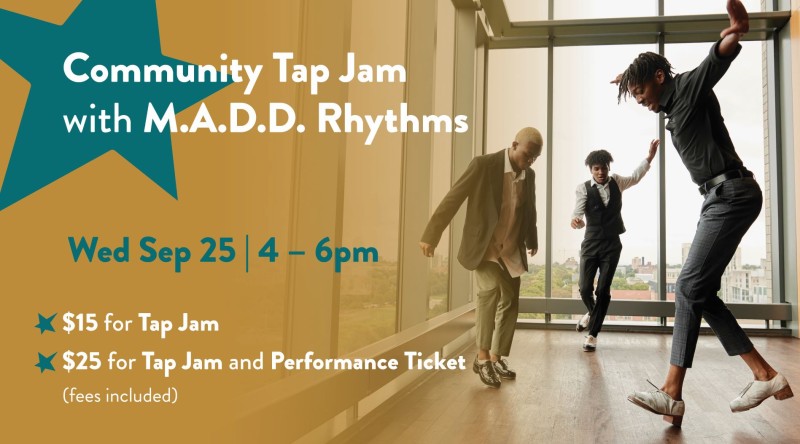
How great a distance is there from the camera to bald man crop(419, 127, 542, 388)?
340 cm

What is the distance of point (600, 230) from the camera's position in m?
5.05

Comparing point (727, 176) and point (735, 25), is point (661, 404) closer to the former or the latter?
point (727, 176)

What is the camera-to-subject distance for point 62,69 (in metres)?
1.38

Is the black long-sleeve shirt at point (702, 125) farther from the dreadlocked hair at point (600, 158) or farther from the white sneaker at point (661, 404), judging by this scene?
the dreadlocked hair at point (600, 158)

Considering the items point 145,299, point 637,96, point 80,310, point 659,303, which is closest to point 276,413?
point 145,299

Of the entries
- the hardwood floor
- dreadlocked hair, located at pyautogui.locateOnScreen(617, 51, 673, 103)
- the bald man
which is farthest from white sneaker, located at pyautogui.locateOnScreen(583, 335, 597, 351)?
dreadlocked hair, located at pyautogui.locateOnScreen(617, 51, 673, 103)

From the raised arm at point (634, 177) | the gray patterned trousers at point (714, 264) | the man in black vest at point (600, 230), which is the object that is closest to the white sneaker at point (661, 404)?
the gray patterned trousers at point (714, 264)

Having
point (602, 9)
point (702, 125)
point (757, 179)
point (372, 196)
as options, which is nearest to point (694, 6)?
point (602, 9)

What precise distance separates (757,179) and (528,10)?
3096 mm

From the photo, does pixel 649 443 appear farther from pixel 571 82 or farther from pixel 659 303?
pixel 571 82

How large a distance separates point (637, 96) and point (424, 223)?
165cm

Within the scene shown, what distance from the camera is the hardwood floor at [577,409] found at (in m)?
2.40

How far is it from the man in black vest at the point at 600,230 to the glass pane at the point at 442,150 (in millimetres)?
1064

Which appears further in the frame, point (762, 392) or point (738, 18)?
point (762, 392)
